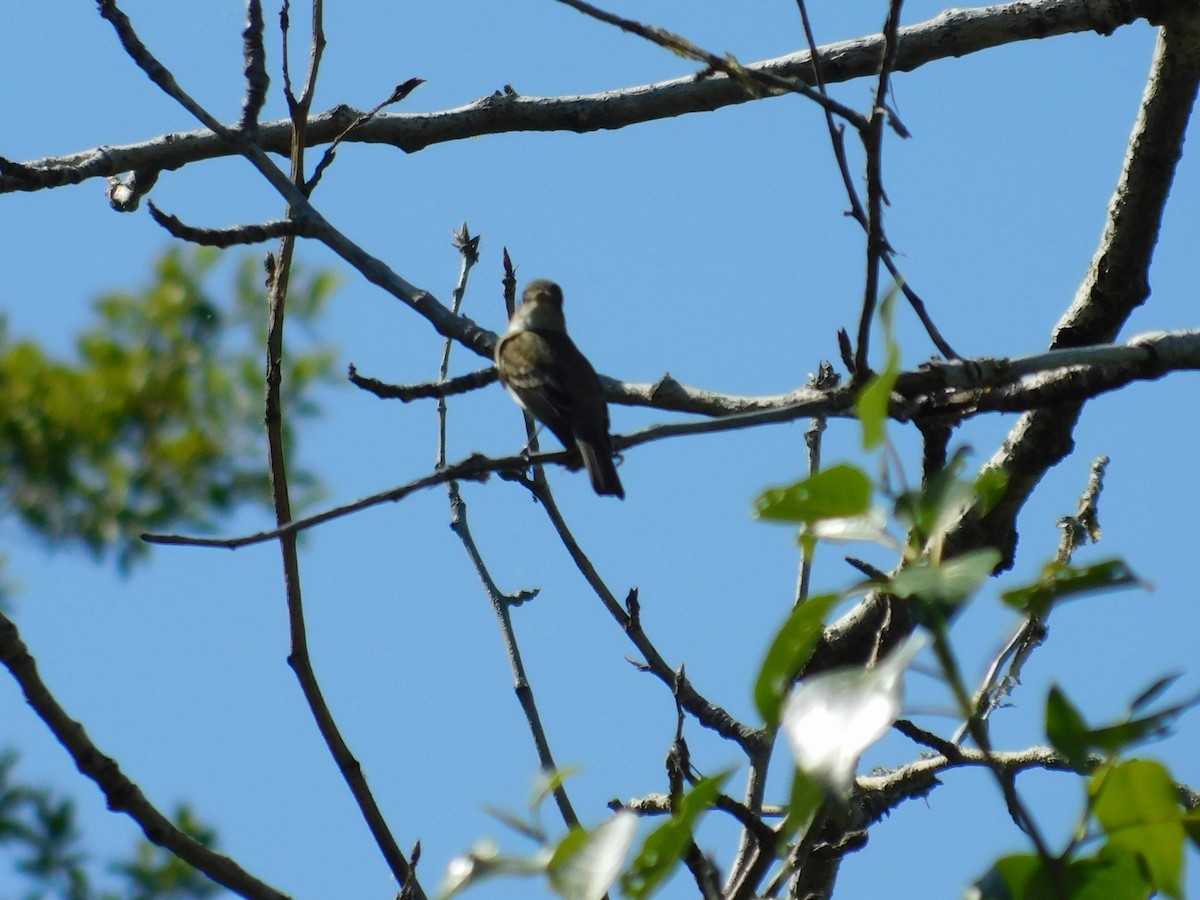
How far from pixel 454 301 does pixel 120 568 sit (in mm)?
2656

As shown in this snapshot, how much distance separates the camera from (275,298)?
299cm

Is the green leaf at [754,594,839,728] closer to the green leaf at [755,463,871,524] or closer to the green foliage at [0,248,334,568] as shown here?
the green leaf at [755,463,871,524]

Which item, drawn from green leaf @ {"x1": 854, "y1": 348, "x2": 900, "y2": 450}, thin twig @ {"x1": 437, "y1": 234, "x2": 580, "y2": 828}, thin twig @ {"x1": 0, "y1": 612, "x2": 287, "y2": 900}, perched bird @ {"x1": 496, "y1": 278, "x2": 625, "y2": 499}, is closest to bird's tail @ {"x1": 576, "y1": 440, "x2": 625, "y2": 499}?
perched bird @ {"x1": 496, "y1": 278, "x2": 625, "y2": 499}

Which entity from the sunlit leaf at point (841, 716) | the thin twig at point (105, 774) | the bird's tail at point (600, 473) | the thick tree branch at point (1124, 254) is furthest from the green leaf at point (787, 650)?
the bird's tail at point (600, 473)

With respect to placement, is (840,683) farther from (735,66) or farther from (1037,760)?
(1037,760)

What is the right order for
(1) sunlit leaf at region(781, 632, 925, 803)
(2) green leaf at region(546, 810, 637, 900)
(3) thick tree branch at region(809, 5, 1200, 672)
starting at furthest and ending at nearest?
(3) thick tree branch at region(809, 5, 1200, 672) < (2) green leaf at region(546, 810, 637, 900) < (1) sunlit leaf at region(781, 632, 925, 803)

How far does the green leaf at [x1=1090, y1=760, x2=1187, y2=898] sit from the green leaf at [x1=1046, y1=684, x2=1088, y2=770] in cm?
6

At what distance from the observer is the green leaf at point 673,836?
98 centimetres

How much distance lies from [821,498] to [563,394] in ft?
16.4

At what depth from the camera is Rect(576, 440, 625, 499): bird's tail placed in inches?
215

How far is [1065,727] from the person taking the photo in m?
0.92

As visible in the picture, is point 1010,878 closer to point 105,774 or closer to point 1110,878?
Answer: point 1110,878

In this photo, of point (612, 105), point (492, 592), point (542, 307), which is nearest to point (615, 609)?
point (492, 592)

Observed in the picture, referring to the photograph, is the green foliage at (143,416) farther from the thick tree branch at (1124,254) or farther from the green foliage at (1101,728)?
the green foliage at (1101,728)
